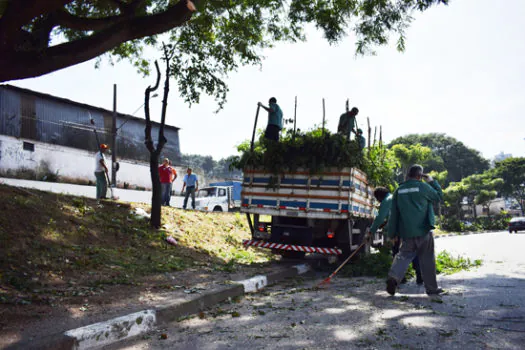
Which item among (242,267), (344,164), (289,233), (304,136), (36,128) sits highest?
(36,128)

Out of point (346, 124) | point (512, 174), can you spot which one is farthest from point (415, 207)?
point (512, 174)

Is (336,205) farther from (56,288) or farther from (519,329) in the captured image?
(56,288)

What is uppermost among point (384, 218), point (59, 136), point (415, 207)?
point (59, 136)

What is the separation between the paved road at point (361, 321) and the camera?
11.3 feet

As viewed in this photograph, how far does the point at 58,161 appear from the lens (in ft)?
87.1

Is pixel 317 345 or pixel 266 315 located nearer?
pixel 317 345

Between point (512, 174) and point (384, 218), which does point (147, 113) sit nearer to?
point (384, 218)

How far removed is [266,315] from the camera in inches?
182

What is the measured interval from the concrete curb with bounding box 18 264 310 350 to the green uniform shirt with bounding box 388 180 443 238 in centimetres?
263

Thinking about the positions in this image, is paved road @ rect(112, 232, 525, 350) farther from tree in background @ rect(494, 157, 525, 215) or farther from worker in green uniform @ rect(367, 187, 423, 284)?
tree in background @ rect(494, 157, 525, 215)

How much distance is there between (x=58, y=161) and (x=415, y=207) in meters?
26.1

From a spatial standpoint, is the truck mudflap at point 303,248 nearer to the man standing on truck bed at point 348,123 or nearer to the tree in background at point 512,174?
the man standing on truck bed at point 348,123

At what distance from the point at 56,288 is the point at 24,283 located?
1.22 feet

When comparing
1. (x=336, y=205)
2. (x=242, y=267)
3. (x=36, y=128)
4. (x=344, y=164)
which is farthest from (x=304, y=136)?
(x=36, y=128)
